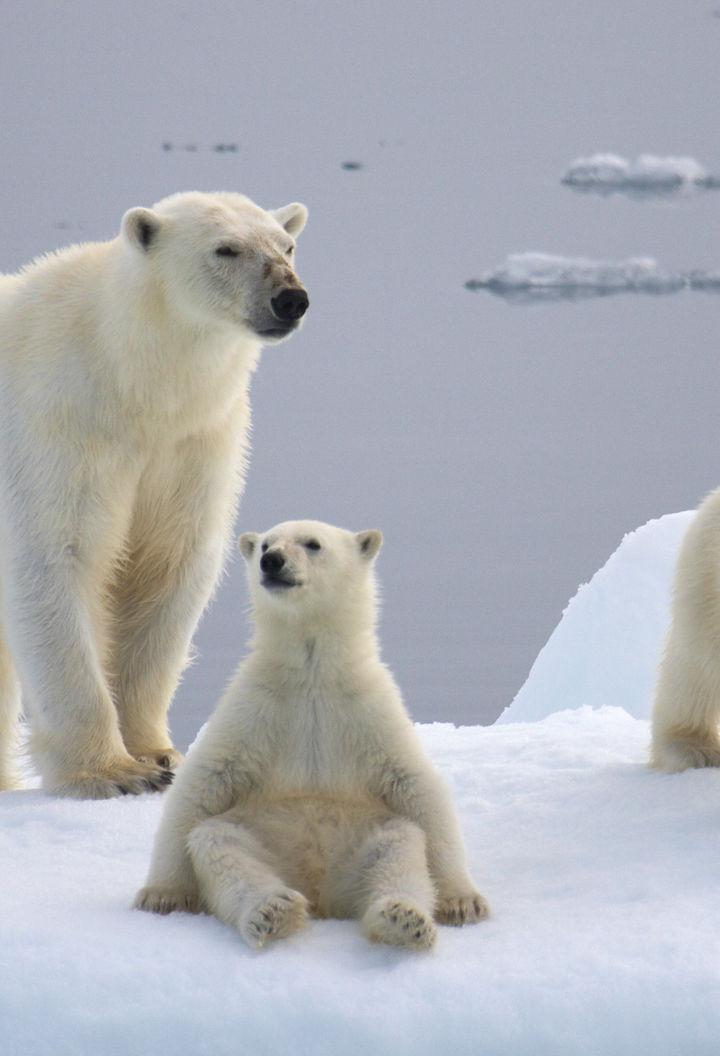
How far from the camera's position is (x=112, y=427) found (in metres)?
4.70

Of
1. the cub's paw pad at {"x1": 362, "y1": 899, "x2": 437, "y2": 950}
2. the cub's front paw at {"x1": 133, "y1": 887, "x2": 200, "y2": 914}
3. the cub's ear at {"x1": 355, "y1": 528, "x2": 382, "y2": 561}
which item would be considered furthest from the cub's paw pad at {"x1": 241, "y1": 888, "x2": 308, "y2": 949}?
the cub's ear at {"x1": 355, "y1": 528, "x2": 382, "y2": 561}

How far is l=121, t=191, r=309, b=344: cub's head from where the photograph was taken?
4.45 meters

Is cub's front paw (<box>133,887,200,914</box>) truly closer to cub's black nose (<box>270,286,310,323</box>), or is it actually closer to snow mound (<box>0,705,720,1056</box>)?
snow mound (<box>0,705,720,1056</box>)

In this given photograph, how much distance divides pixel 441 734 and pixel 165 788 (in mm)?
1158

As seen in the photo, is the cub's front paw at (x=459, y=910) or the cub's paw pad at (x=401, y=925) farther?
the cub's front paw at (x=459, y=910)

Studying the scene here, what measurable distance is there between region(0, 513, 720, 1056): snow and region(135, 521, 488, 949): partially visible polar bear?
0.33 feet

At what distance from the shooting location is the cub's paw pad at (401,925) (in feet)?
9.93

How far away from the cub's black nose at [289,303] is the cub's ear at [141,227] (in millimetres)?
477

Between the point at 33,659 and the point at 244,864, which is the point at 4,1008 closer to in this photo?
the point at 244,864

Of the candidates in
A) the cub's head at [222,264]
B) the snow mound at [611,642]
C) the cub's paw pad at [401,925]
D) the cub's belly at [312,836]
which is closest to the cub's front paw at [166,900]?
the cub's belly at [312,836]

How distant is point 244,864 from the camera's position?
3.18 meters

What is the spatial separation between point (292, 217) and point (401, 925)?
277 cm

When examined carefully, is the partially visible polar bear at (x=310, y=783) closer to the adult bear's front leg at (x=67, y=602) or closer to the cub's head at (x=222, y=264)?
the cub's head at (x=222, y=264)

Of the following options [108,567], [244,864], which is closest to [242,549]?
[244,864]
